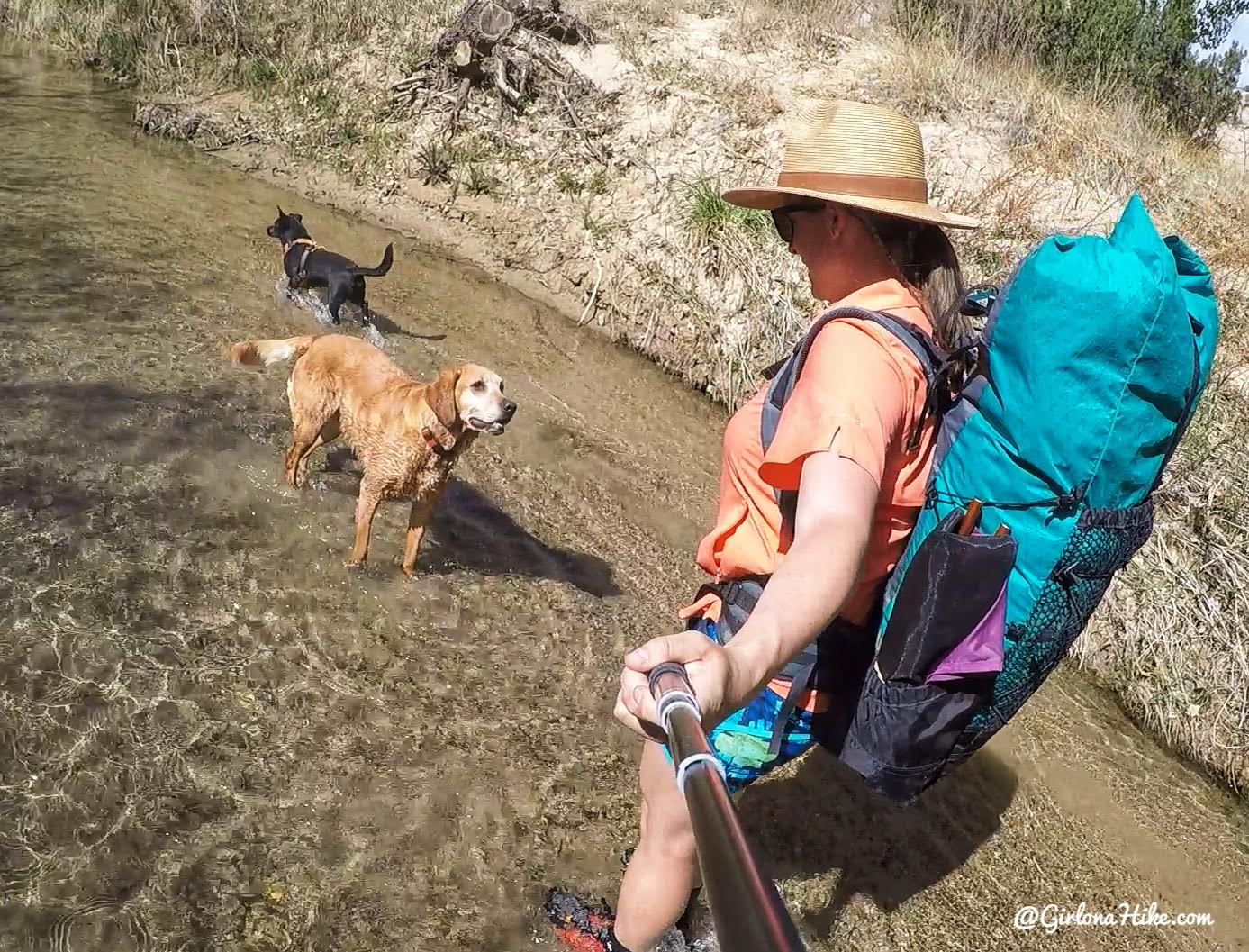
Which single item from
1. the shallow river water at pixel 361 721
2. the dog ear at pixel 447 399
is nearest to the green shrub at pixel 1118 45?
the shallow river water at pixel 361 721

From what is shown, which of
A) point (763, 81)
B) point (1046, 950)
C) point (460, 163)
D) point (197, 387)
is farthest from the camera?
point (763, 81)

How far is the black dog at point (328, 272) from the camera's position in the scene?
6.91m

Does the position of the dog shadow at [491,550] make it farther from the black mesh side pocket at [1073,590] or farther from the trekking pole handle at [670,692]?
the trekking pole handle at [670,692]

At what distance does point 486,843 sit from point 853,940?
133 cm

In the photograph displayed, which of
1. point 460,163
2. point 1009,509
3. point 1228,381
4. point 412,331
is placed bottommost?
point 412,331

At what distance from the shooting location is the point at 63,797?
2.88 meters

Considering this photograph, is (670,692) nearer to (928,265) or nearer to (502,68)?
(928,265)

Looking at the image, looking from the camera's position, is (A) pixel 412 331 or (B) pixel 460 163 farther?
(B) pixel 460 163

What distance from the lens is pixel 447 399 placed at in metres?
4.38

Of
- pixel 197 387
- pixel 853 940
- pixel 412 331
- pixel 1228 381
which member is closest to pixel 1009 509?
pixel 853 940

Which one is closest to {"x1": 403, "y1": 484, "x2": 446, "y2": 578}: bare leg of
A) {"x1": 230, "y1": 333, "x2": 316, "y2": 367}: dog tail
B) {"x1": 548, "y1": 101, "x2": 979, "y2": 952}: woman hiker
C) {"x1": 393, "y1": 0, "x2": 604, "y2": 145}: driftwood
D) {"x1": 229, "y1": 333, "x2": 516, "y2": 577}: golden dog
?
{"x1": 229, "y1": 333, "x2": 516, "y2": 577}: golden dog

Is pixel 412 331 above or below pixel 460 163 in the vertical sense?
below

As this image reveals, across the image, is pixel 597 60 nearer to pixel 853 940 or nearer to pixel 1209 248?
pixel 1209 248

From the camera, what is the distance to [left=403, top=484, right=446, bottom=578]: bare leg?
462 centimetres
